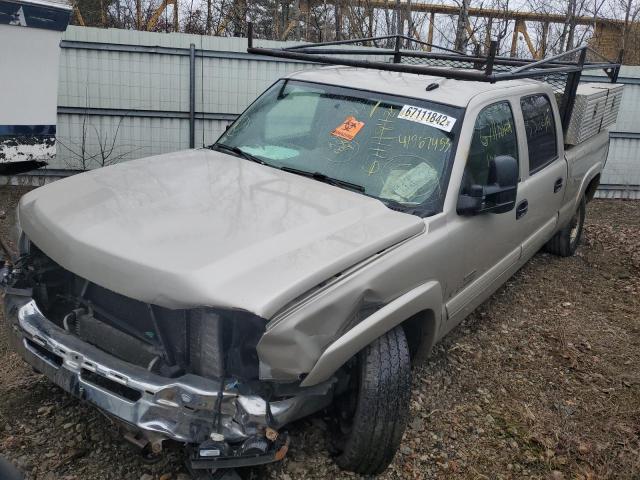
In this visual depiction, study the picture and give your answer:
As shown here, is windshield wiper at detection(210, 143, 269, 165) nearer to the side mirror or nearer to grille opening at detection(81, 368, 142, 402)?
the side mirror

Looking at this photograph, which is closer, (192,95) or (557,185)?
(557,185)

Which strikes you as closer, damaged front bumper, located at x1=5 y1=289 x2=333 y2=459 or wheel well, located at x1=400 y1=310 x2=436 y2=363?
damaged front bumper, located at x1=5 y1=289 x2=333 y2=459

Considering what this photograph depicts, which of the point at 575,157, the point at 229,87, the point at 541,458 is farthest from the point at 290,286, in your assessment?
the point at 229,87

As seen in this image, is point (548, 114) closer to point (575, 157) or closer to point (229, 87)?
point (575, 157)

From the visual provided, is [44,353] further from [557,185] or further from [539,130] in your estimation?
[557,185]

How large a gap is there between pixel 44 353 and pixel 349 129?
2024 mm

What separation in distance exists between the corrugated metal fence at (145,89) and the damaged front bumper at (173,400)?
562cm

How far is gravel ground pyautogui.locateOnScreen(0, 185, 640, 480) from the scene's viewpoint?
2.94m

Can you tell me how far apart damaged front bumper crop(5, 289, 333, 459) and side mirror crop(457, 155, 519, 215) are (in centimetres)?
135

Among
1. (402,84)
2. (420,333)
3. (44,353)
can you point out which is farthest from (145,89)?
(420,333)

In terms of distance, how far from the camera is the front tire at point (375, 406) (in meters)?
2.69

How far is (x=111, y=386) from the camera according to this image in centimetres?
249

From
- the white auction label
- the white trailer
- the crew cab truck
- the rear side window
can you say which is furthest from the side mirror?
the white trailer

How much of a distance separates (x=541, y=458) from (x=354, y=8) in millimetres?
12825
